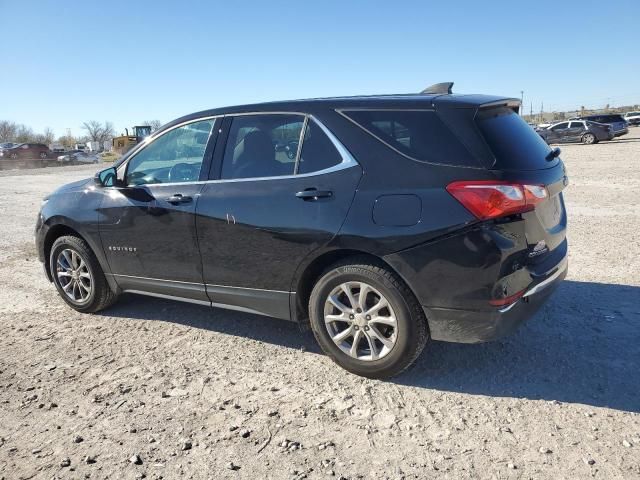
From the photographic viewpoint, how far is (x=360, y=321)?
3.28m

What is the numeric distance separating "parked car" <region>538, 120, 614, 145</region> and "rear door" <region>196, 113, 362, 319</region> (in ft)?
105

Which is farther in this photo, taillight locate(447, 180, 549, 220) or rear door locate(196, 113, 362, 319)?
rear door locate(196, 113, 362, 319)

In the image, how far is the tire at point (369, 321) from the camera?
3.11 metres

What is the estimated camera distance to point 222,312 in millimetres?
4715

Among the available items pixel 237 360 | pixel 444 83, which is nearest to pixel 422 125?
pixel 444 83

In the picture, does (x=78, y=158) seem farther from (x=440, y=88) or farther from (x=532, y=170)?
(x=532, y=170)

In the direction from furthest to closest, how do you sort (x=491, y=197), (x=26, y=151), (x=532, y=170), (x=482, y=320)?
(x=26, y=151) < (x=532, y=170) < (x=482, y=320) < (x=491, y=197)

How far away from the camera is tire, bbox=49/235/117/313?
15.4ft

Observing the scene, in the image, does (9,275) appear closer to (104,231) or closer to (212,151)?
(104,231)

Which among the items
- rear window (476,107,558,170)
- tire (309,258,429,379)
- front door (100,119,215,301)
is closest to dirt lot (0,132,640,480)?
tire (309,258,429,379)

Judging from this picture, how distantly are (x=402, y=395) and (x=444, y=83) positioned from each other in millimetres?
2373

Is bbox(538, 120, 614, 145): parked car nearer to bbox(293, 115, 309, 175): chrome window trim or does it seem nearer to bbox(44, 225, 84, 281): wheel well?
bbox(293, 115, 309, 175): chrome window trim

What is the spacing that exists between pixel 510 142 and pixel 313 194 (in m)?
1.29

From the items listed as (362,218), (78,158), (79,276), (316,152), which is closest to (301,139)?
(316,152)
